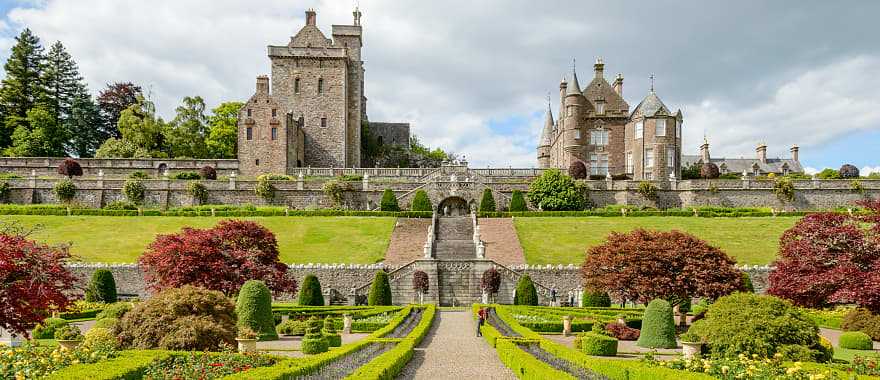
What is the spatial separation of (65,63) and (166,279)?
60130mm

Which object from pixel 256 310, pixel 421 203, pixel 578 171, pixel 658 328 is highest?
pixel 578 171

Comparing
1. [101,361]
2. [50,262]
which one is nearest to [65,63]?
[50,262]

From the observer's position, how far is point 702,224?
152 feet

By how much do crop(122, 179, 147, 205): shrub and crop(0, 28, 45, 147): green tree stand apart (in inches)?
956

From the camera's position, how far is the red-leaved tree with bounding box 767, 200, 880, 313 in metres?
21.6

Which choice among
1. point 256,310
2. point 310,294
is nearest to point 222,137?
point 310,294

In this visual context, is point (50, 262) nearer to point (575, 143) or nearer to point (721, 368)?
point (721, 368)

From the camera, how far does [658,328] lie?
20.7m

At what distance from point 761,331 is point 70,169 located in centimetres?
5667

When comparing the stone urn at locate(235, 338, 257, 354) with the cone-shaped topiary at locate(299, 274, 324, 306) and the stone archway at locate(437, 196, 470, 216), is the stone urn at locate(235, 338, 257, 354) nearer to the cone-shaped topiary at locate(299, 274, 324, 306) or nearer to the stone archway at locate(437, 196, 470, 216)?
the cone-shaped topiary at locate(299, 274, 324, 306)

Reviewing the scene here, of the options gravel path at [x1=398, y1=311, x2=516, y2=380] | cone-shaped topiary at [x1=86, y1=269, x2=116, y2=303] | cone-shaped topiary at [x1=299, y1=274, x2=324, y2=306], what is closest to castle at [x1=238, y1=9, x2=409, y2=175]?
cone-shaped topiary at [x1=86, y1=269, x2=116, y2=303]

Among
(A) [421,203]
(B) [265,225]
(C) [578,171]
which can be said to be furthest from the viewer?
(C) [578,171]

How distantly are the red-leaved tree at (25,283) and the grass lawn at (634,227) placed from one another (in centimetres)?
2717

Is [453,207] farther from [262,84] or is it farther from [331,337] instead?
[331,337]
